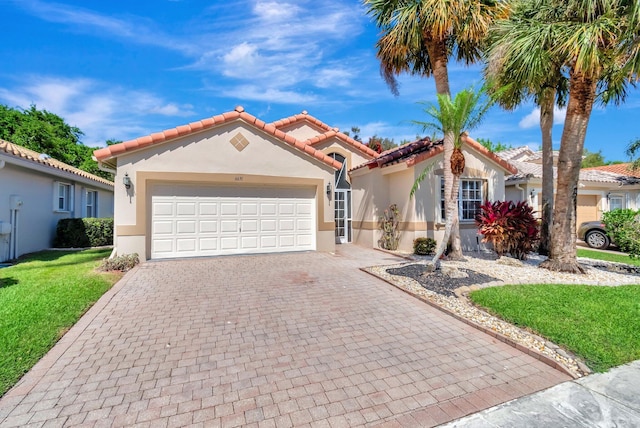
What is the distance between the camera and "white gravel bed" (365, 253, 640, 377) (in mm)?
4512

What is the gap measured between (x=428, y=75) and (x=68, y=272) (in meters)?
14.5

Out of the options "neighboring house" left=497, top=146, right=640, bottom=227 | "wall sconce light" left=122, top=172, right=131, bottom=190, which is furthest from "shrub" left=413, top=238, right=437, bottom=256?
"wall sconce light" left=122, top=172, right=131, bottom=190

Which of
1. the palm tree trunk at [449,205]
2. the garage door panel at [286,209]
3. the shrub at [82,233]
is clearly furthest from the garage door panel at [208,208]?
the palm tree trunk at [449,205]

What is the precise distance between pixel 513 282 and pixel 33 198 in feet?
56.8

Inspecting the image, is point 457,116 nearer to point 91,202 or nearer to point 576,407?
point 576,407

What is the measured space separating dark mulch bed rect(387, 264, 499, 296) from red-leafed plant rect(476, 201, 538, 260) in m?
3.32

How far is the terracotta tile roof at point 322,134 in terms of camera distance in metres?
16.5

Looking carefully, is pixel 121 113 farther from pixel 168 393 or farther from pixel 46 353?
pixel 168 393

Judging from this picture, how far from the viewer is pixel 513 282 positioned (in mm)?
8062

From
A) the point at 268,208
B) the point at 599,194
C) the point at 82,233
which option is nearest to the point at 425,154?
the point at 268,208

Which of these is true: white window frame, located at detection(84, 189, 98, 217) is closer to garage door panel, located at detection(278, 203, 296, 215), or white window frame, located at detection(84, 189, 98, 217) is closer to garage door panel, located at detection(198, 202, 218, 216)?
garage door panel, located at detection(198, 202, 218, 216)

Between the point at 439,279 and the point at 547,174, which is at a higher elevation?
the point at 547,174

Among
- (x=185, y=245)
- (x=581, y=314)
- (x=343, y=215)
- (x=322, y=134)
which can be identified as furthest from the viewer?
(x=322, y=134)

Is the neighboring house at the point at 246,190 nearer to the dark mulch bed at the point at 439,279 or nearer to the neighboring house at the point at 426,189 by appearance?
the neighboring house at the point at 426,189
